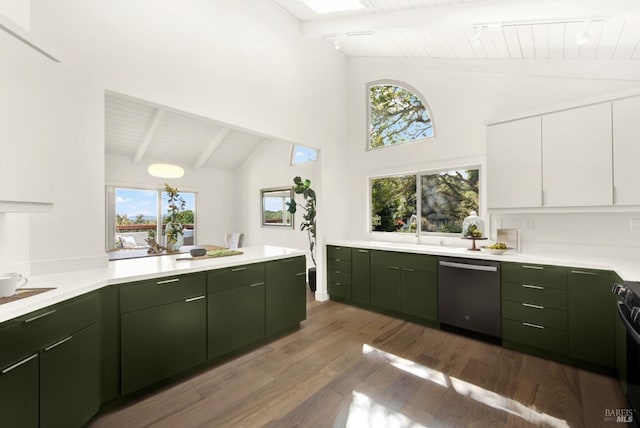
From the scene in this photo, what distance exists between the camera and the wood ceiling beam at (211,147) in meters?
5.76

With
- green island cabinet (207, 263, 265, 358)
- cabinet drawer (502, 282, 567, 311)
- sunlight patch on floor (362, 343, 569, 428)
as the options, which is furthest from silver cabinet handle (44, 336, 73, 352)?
cabinet drawer (502, 282, 567, 311)

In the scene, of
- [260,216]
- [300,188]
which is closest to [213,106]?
[300,188]

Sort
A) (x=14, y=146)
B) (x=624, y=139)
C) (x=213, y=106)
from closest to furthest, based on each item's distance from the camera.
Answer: (x=14, y=146) → (x=624, y=139) → (x=213, y=106)

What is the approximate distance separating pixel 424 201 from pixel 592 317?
2152 millimetres

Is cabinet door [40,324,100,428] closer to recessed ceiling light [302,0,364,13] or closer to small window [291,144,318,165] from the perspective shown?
recessed ceiling light [302,0,364,13]

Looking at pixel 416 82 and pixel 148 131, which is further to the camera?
pixel 148 131

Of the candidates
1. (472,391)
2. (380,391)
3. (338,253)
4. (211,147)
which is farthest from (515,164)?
(211,147)

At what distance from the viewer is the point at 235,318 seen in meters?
2.49

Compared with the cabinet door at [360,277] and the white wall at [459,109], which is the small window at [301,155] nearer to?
the white wall at [459,109]

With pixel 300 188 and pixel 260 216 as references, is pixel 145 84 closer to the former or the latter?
pixel 300 188

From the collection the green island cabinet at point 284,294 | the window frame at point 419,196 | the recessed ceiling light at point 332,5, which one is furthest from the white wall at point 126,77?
the window frame at point 419,196

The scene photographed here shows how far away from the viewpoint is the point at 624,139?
2.30 m

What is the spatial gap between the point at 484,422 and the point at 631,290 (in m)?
1.17

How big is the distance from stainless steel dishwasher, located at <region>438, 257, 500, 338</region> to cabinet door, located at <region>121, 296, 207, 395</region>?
250 centimetres
